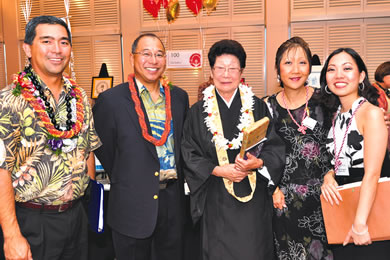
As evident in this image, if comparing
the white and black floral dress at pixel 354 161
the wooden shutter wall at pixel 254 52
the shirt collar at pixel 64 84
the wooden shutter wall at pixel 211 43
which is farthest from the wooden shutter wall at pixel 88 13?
the white and black floral dress at pixel 354 161

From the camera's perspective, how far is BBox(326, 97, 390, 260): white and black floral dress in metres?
1.74

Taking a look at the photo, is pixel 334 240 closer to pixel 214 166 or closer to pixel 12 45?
pixel 214 166

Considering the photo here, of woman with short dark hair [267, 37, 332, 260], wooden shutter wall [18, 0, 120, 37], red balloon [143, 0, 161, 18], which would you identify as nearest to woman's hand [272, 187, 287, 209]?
woman with short dark hair [267, 37, 332, 260]

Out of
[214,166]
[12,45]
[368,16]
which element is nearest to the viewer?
[214,166]

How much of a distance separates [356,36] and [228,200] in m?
4.75

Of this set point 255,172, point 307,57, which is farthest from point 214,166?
point 307,57

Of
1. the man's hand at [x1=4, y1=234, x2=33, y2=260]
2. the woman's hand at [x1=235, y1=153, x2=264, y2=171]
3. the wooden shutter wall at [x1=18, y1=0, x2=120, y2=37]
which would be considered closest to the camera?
the man's hand at [x1=4, y1=234, x2=33, y2=260]

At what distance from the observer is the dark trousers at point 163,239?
203 cm

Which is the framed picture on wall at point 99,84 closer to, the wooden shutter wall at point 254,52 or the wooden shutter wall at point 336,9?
the wooden shutter wall at point 254,52

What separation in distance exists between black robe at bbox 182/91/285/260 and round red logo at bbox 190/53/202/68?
13.7ft

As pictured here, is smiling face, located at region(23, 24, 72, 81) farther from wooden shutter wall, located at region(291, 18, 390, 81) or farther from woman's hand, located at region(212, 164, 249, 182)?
wooden shutter wall, located at region(291, 18, 390, 81)

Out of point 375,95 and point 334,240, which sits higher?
point 375,95

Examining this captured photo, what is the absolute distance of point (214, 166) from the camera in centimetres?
194

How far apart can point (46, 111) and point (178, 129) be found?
83 cm
